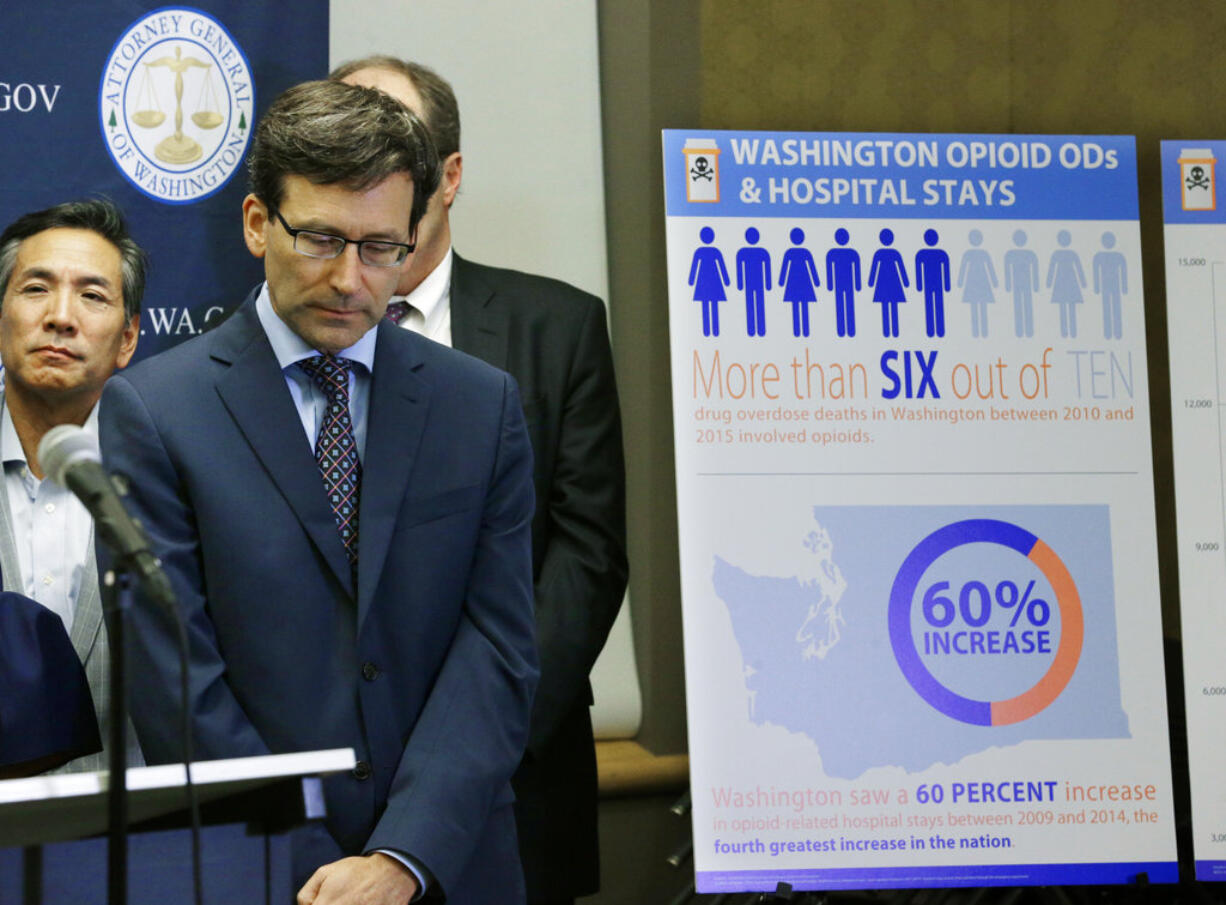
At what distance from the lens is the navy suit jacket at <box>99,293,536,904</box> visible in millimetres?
1896

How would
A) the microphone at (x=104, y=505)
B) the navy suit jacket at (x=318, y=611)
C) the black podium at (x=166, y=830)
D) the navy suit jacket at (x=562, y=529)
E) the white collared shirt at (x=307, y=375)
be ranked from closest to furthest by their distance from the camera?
the microphone at (x=104, y=505)
the black podium at (x=166, y=830)
the navy suit jacket at (x=318, y=611)
the white collared shirt at (x=307, y=375)
the navy suit jacket at (x=562, y=529)

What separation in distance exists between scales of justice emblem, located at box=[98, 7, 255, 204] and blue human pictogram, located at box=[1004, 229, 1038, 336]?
1.75 m

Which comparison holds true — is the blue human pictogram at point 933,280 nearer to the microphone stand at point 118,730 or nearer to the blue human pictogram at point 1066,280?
the blue human pictogram at point 1066,280

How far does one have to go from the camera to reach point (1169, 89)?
4090mm

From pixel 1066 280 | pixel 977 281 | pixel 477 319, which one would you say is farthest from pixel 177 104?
pixel 1066 280

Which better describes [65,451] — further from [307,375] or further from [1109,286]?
[1109,286]

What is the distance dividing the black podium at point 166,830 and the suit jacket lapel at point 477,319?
5.06ft

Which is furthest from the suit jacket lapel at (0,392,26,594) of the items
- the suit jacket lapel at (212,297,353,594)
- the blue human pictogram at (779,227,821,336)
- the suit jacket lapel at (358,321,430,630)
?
the blue human pictogram at (779,227,821,336)

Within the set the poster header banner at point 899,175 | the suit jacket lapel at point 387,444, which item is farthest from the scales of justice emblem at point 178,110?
the suit jacket lapel at point 387,444

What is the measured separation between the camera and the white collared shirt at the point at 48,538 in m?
2.37

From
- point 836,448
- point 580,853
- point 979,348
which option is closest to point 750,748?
point 580,853

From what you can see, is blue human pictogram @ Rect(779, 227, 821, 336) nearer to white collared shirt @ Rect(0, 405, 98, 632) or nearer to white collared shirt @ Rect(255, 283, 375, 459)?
white collared shirt @ Rect(255, 283, 375, 459)

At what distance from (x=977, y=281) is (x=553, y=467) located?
1.17 meters

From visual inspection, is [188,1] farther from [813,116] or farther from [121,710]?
[121,710]
